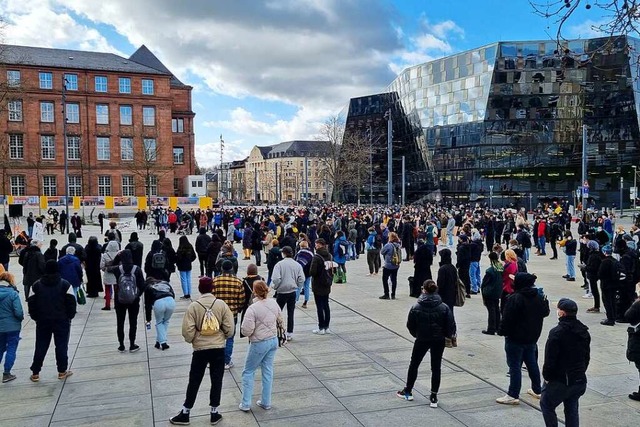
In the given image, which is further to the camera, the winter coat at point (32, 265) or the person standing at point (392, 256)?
the person standing at point (392, 256)

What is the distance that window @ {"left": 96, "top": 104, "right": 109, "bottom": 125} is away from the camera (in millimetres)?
63281

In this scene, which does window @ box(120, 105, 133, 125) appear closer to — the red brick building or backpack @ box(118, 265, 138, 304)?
the red brick building

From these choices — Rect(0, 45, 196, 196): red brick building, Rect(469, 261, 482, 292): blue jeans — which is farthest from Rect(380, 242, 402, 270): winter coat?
Rect(0, 45, 196, 196): red brick building

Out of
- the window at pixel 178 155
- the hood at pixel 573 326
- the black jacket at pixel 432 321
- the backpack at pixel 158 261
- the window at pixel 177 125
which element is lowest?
the black jacket at pixel 432 321

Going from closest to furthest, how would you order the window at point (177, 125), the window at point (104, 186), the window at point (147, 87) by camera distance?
the window at point (104, 186) → the window at point (147, 87) → the window at point (177, 125)

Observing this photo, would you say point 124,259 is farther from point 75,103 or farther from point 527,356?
point 75,103

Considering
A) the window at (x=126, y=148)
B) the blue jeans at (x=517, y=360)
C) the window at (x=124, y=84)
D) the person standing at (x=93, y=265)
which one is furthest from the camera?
the window at (x=126, y=148)

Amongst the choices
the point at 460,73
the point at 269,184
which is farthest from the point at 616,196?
the point at 269,184

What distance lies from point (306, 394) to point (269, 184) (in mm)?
140283

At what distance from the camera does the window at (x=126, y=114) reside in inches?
2526

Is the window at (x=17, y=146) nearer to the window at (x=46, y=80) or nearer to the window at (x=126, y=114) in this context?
the window at (x=46, y=80)

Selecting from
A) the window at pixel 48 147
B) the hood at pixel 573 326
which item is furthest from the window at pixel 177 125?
the hood at pixel 573 326

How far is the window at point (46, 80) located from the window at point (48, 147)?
229 inches

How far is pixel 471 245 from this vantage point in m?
13.6
